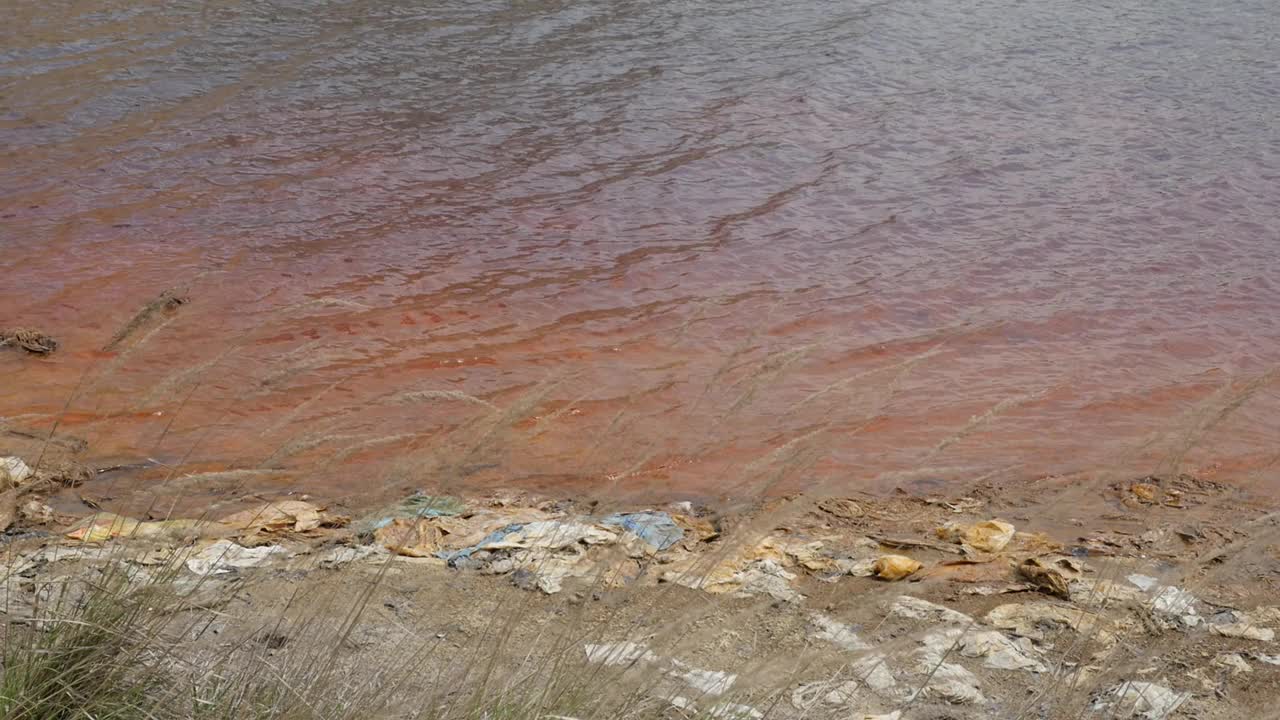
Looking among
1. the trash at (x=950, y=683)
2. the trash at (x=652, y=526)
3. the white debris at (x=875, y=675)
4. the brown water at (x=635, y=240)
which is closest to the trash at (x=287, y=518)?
the brown water at (x=635, y=240)

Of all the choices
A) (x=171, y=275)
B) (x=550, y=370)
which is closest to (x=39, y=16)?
(x=171, y=275)

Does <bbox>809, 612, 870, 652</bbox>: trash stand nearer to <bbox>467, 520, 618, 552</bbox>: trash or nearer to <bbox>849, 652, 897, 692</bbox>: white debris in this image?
<bbox>849, 652, 897, 692</bbox>: white debris

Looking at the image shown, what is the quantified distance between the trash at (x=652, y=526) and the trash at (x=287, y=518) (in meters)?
1.15

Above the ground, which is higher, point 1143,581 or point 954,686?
point 954,686

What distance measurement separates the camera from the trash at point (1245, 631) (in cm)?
392

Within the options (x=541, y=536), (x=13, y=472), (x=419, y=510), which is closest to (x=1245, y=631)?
(x=541, y=536)

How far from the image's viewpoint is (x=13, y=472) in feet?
15.5

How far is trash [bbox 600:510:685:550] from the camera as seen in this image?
457cm

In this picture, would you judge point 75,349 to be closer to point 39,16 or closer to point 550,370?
point 550,370

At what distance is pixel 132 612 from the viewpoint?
2.41 metres

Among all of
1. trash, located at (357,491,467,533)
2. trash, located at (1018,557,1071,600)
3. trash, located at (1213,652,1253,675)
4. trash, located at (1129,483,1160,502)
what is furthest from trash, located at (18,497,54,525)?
trash, located at (1129,483,1160,502)

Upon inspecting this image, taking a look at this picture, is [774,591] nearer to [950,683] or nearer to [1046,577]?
[950,683]

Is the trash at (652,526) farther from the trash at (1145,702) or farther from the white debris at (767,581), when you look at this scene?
the trash at (1145,702)

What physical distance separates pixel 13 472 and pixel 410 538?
Answer: 1734 millimetres
